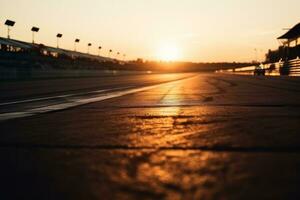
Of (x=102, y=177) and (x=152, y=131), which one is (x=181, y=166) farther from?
(x=152, y=131)

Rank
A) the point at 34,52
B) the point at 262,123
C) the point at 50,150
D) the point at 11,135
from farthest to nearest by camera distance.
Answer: the point at 34,52 → the point at 262,123 → the point at 11,135 → the point at 50,150

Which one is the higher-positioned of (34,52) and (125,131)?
(34,52)

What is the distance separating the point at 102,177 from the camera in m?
2.42

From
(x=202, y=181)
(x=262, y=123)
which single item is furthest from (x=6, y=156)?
(x=262, y=123)

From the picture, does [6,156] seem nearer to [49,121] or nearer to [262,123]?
[49,121]

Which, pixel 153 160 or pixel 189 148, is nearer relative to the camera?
pixel 153 160

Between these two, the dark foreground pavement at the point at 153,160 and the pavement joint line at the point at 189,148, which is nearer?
the dark foreground pavement at the point at 153,160

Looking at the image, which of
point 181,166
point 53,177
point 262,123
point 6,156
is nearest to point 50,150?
point 6,156

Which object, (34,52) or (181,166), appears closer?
(181,166)

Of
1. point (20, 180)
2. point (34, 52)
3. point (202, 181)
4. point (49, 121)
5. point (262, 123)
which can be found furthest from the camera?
point (34, 52)

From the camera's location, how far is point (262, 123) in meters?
4.98

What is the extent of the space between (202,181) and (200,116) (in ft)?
12.2

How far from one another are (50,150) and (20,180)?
1.01m

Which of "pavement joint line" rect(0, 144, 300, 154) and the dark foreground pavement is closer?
the dark foreground pavement
